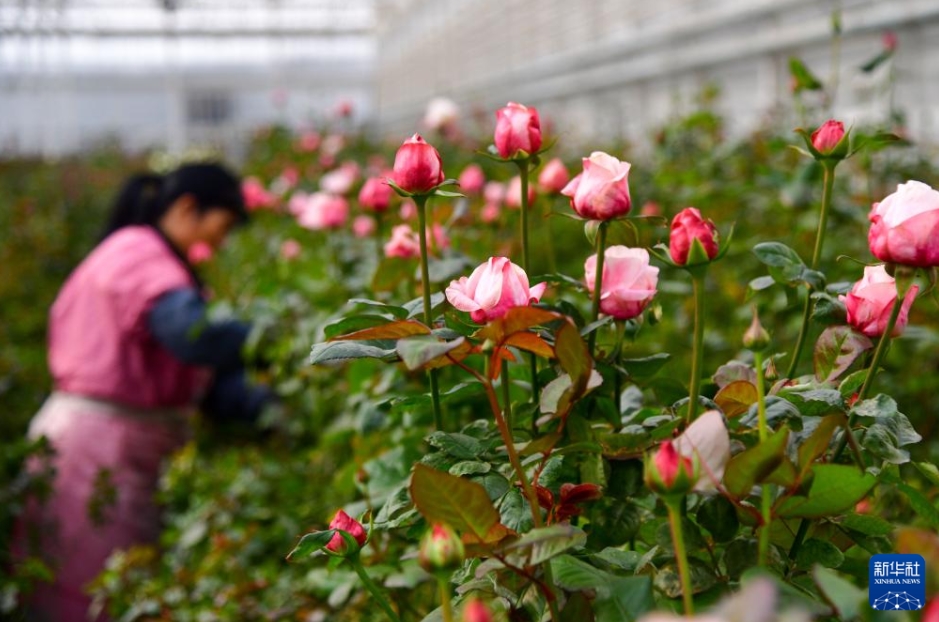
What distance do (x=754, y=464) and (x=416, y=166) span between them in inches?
11.4

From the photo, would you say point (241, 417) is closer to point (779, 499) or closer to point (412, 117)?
point (779, 499)

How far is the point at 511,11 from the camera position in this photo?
10.1 meters

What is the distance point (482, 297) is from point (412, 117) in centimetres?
1331

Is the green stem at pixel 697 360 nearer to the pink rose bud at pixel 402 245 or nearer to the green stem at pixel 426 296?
the green stem at pixel 426 296

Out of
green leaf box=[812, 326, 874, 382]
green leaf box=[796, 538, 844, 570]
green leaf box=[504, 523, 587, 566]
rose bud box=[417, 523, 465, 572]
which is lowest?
green leaf box=[796, 538, 844, 570]

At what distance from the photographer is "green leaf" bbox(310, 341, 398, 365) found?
58 centimetres

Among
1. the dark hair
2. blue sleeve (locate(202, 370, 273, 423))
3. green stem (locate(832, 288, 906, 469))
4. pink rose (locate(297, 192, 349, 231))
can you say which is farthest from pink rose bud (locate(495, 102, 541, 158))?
blue sleeve (locate(202, 370, 273, 423))

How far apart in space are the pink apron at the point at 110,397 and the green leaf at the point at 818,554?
1820 mm

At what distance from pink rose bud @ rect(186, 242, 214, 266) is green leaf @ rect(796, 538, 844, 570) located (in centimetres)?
217

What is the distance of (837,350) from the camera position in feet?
2.22

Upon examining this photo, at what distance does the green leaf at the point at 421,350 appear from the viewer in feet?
1.71

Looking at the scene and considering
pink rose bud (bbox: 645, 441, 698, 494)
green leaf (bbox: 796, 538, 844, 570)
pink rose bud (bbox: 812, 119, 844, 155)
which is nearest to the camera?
pink rose bud (bbox: 645, 441, 698, 494)

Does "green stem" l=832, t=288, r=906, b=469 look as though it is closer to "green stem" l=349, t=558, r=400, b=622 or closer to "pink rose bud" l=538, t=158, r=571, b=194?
"green stem" l=349, t=558, r=400, b=622

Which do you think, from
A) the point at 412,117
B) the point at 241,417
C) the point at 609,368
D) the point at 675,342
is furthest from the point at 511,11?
the point at 609,368
